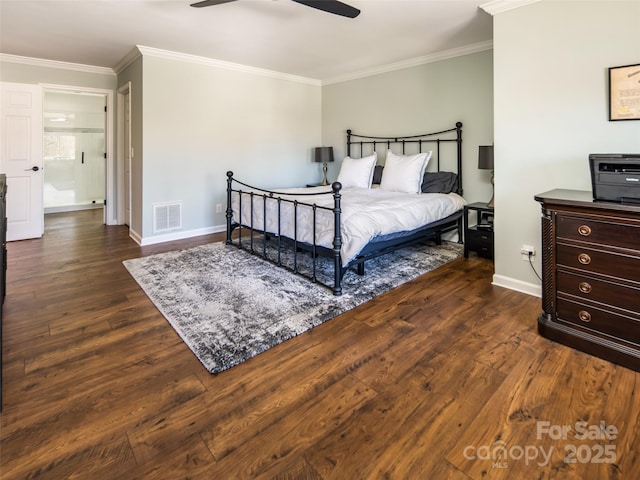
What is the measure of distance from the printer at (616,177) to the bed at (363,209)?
60.5 inches

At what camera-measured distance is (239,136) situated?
5414mm

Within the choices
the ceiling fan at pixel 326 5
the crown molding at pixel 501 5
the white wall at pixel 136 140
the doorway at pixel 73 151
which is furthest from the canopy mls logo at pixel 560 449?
the doorway at pixel 73 151

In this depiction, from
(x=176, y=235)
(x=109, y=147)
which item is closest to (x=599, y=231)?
(x=176, y=235)

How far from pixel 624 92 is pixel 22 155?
21.4ft

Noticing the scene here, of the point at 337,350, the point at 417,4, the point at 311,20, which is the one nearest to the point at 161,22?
the point at 311,20

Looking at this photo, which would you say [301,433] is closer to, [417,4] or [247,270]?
[247,270]

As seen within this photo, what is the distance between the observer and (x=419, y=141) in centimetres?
495

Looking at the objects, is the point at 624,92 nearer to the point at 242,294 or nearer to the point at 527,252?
the point at 527,252

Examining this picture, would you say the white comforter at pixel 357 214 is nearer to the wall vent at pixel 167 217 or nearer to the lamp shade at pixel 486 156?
the lamp shade at pixel 486 156

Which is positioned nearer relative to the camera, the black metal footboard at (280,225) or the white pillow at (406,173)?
the black metal footboard at (280,225)

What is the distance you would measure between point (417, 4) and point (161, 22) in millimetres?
2433

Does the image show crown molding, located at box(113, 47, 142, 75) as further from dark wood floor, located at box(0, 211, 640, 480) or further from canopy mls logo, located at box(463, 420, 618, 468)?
canopy mls logo, located at box(463, 420, 618, 468)

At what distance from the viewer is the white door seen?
4.72 meters

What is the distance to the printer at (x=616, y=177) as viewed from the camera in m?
1.93
